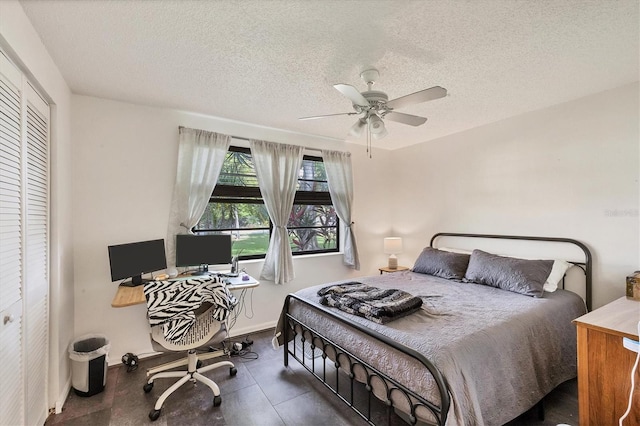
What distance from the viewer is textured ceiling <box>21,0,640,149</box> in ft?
5.23

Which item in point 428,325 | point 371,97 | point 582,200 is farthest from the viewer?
point 582,200

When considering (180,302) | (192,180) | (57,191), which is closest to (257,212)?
(192,180)

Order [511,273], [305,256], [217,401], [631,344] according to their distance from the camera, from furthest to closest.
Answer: [305,256] → [511,273] → [217,401] → [631,344]

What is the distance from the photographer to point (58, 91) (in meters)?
2.22

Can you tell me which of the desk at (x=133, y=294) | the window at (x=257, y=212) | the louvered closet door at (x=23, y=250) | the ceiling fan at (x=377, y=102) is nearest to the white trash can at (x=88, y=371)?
the louvered closet door at (x=23, y=250)

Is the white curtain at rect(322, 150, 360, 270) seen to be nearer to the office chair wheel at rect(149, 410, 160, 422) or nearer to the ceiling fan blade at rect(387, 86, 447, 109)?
the ceiling fan blade at rect(387, 86, 447, 109)

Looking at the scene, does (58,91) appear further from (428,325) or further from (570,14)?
(570,14)

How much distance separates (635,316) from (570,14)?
180cm

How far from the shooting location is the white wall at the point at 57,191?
164cm

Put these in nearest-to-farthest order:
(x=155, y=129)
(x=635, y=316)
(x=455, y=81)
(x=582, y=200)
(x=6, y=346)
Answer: (x=6, y=346), (x=635, y=316), (x=455, y=81), (x=582, y=200), (x=155, y=129)

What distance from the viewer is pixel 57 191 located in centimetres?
218

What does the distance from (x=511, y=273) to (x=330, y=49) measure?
8.45ft

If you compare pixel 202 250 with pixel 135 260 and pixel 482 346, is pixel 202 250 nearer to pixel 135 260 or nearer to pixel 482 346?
pixel 135 260

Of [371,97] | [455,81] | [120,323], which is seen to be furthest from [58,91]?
[455,81]
